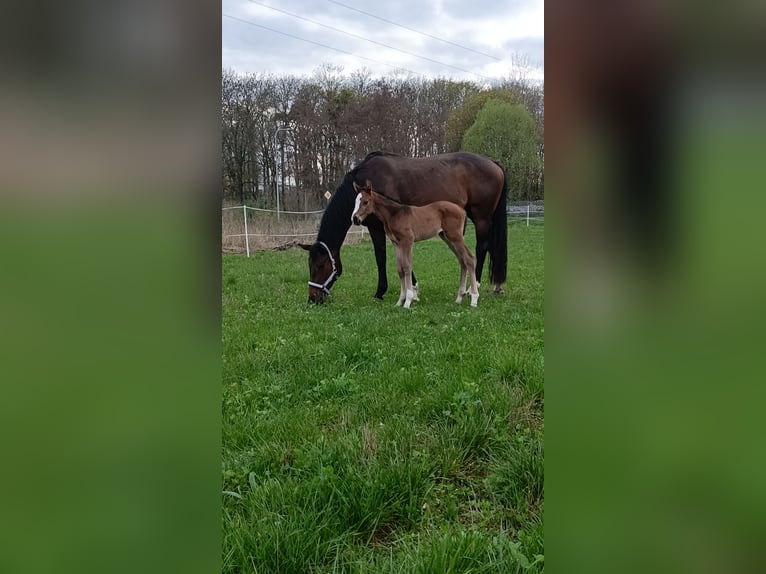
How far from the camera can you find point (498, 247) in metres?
7.14

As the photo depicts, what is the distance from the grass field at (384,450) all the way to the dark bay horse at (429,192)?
2.85m

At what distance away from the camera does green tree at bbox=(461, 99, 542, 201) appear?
21.3 metres

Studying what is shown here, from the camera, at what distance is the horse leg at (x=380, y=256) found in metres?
7.16

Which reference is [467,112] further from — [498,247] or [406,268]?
[406,268]

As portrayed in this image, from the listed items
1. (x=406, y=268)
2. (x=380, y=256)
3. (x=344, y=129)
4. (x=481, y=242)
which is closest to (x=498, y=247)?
(x=481, y=242)

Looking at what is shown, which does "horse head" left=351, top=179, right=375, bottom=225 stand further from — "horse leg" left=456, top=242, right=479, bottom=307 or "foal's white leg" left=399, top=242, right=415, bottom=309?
"horse leg" left=456, top=242, right=479, bottom=307

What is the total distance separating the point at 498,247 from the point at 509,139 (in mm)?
16874

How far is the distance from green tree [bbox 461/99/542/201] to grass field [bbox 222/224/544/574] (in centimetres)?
1839
